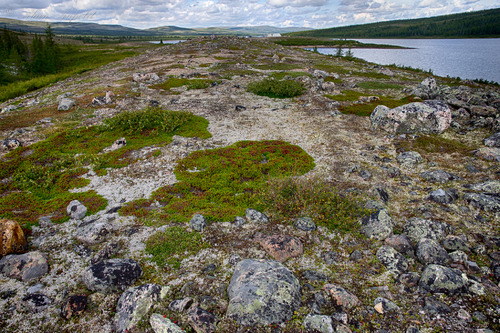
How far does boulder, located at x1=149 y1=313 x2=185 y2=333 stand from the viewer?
5.76 m

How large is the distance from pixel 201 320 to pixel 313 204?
241 inches

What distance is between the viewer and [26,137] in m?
18.0

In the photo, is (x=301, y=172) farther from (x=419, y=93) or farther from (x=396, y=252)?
(x=419, y=93)

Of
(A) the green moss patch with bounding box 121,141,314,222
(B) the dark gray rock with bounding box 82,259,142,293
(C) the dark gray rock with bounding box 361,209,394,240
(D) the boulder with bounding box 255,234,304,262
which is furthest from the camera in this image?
(A) the green moss patch with bounding box 121,141,314,222

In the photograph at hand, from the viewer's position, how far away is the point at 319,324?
5867 millimetres

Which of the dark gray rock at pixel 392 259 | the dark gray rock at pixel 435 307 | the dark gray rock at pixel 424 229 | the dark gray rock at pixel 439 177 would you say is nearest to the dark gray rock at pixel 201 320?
the dark gray rock at pixel 435 307

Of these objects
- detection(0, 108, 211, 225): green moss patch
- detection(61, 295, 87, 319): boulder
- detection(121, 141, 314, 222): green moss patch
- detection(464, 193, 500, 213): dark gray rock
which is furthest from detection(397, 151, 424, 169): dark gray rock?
detection(61, 295, 87, 319): boulder

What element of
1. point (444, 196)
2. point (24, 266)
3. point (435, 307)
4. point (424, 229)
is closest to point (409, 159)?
point (444, 196)

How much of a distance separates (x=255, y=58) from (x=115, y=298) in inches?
2364

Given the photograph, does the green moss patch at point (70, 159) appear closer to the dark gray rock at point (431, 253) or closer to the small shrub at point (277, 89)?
the small shrub at point (277, 89)

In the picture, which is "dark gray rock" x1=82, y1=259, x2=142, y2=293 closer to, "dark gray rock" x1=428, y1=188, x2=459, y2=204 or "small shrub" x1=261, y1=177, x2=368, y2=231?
"small shrub" x1=261, y1=177, x2=368, y2=231

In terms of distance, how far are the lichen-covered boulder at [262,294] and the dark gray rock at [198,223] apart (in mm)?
2626

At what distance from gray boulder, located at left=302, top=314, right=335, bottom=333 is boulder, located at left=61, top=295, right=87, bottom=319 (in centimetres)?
574

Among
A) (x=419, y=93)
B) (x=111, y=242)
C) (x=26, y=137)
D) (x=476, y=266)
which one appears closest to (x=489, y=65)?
(x=419, y=93)
